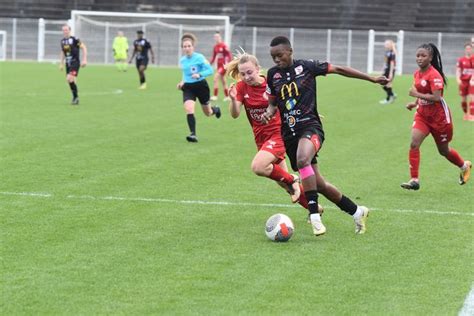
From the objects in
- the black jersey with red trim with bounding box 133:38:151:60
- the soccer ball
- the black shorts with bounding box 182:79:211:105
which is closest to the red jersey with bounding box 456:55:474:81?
the black shorts with bounding box 182:79:211:105

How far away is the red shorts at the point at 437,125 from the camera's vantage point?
12.5 metres

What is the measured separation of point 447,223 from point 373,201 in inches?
57.1

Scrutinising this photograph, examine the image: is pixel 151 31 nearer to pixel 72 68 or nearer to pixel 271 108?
pixel 72 68

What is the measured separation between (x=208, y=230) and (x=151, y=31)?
4416 cm

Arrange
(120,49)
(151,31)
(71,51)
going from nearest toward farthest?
(71,51), (120,49), (151,31)

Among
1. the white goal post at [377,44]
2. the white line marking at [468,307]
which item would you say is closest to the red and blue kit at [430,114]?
the white line marking at [468,307]

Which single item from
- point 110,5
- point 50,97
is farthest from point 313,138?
point 110,5

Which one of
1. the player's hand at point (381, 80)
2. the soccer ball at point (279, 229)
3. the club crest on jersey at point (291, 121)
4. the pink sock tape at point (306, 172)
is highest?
the player's hand at point (381, 80)

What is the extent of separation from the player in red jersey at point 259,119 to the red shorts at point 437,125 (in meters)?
2.83

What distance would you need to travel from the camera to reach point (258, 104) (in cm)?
1030

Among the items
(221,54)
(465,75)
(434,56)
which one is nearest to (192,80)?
(434,56)

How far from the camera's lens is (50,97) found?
27688 mm

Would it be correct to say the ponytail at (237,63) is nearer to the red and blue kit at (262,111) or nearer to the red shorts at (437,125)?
the red and blue kit at (262,111)

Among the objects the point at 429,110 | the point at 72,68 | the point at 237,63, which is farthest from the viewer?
the point at 72,68
